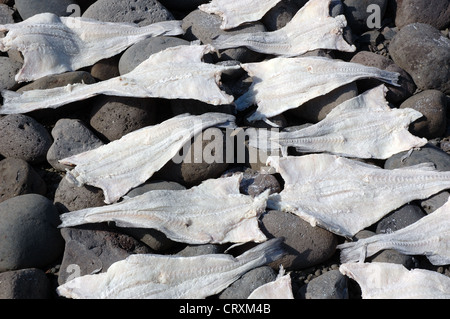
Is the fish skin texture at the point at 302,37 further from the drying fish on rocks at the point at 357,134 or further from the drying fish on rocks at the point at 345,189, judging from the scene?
the drying fish on rocks at the point at 345,189

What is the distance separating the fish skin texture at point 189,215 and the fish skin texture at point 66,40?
1.63 m

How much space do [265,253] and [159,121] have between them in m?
1.62

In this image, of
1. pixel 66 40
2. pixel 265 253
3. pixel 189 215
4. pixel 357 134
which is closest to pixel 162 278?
pixel 189 215

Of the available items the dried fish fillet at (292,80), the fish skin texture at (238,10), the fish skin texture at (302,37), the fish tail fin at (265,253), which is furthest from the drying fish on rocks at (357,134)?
the fish skin texture at (238,10)

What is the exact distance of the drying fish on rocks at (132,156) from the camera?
4.16 m

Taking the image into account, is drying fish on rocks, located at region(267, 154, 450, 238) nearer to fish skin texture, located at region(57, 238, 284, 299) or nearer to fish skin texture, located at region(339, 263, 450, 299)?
fish skin texture, located at region(339, 263, 450, 299)

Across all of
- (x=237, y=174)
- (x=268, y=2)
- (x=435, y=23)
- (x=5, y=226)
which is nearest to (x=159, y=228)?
(x=237, y=174)

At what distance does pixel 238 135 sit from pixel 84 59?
169cm

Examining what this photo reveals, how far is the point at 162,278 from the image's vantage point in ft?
12.0

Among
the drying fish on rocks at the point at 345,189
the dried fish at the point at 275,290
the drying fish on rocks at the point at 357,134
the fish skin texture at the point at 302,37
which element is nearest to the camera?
the dried fish at the point at 275,290

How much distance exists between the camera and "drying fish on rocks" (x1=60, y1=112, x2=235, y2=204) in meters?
4.16

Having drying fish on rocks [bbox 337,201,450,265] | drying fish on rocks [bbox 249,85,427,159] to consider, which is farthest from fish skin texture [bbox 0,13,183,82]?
drying fish on rocks [bbox 337,201,450,265]

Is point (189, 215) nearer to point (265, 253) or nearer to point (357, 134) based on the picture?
point (265, 253)

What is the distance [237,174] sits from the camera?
4301 millimetres
